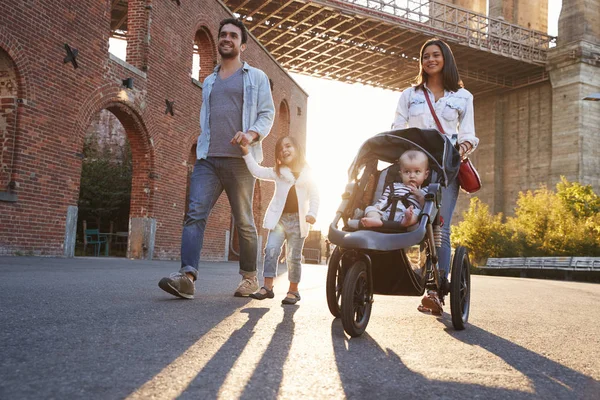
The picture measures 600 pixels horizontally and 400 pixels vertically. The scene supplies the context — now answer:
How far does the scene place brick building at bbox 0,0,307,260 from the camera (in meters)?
10.4

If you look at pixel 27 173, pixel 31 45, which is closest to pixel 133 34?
pixel 31 45

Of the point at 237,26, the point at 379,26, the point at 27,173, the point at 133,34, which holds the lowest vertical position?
the point at 27,173

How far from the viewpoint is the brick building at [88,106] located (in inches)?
411

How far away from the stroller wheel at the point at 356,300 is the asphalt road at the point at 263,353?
10cm

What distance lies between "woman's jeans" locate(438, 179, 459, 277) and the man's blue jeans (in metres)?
1.50

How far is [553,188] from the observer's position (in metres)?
38.2

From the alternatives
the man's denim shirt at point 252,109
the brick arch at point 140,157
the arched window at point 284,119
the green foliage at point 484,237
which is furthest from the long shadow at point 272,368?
the green foliage at point 484,237

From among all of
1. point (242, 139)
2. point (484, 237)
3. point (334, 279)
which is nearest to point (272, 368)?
point (334, 279)

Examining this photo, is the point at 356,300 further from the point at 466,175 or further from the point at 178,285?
the point at 178,285

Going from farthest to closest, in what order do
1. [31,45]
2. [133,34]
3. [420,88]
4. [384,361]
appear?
[133,34] < [31,45] < [420,88] < [384,361]

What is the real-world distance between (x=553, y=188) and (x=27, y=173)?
34.7 m

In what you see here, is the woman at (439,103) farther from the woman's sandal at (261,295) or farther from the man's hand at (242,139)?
the woman's sandal at (261,295)

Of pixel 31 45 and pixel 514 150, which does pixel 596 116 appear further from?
pixel 31 45

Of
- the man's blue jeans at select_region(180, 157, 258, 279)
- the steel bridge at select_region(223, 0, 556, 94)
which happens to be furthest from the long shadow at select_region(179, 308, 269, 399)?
the steel bridge at select_region(223, 0, 556, 94)
